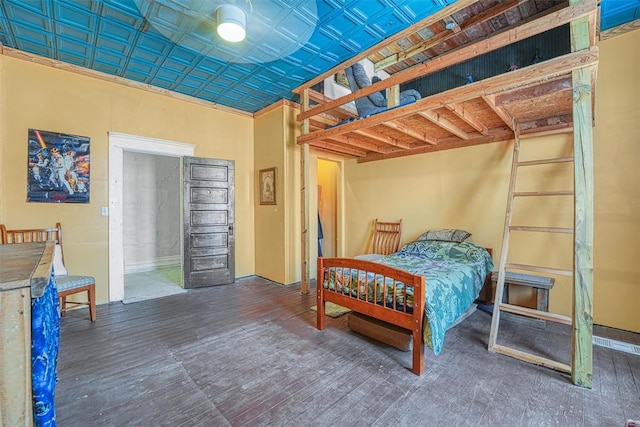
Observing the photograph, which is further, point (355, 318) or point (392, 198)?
point (392, 198)

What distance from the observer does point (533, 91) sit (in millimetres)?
2365

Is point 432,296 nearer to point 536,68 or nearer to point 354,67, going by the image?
point 536,68

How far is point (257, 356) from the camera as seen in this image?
237 centimetres

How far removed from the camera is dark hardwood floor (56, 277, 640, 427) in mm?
1687

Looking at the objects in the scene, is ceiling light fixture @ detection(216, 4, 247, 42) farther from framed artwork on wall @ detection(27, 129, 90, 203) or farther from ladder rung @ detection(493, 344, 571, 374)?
ladder rung @ detection(493, 344, 571, 374)

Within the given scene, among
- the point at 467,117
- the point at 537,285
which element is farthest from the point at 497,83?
the point at 537,285

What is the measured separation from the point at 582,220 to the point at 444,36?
2740 millimetres

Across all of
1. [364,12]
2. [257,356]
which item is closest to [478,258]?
[257,356]

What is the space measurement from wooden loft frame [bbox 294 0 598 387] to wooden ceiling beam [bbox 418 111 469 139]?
1 centimetres

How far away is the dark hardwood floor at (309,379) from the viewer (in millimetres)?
1687

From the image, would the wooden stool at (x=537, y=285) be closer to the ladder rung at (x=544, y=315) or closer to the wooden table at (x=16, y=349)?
the ladder rung at (x=544, y=315)

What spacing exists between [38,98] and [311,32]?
3320 millimetres

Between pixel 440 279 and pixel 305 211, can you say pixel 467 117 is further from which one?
pixel 305 211

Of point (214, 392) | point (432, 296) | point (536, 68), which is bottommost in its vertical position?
point (214, 392)
